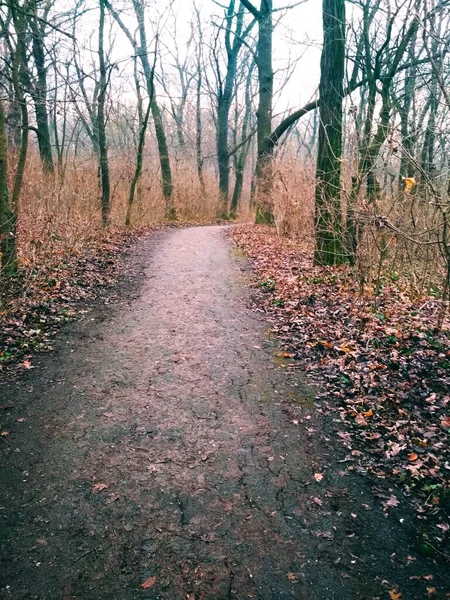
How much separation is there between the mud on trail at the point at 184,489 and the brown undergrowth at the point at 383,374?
0.21 metres

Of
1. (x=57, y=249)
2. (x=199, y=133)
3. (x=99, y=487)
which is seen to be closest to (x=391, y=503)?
(x=99, y=487)

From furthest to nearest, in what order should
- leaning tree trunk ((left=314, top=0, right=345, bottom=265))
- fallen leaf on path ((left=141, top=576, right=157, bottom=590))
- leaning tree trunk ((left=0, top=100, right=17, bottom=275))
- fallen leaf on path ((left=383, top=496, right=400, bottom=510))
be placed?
1. leaning tree trunk ((left=314, top=0, right=345, bottom=265))
2. leaning tree trunk ((left=0, top=100, right=17, bottom=275))
3. fallen leaf on path ((left=383, top=496, right=400, bottom=510))
4. fallen leaf on path ((left=141, top=576, right=157, bottom=590))

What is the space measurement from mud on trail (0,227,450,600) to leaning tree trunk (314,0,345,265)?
12.9 feet

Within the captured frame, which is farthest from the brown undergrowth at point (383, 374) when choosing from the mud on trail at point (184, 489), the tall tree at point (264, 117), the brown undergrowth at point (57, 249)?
the tall tree at point (264, 117)

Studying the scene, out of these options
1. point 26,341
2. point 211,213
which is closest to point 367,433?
point 26,341

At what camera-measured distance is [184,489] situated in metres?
3.04

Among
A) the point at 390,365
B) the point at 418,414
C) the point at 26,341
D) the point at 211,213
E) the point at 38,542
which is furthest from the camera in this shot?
the point at 211,213

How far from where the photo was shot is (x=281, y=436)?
3.70 metres

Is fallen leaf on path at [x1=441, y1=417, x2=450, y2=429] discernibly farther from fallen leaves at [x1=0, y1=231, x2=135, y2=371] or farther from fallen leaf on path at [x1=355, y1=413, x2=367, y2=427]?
fallen leaves at [x1=0, y1=231, x2=135, y2=371]

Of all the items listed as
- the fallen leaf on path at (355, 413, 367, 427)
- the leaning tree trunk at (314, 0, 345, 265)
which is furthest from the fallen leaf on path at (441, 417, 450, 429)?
the leaning tree trunk at (314, 0, 345, 265)

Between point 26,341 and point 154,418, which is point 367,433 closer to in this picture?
point 154,418

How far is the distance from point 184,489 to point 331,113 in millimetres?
7623

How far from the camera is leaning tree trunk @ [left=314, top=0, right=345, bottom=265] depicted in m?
7.79

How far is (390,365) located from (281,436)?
1742 millimetres
